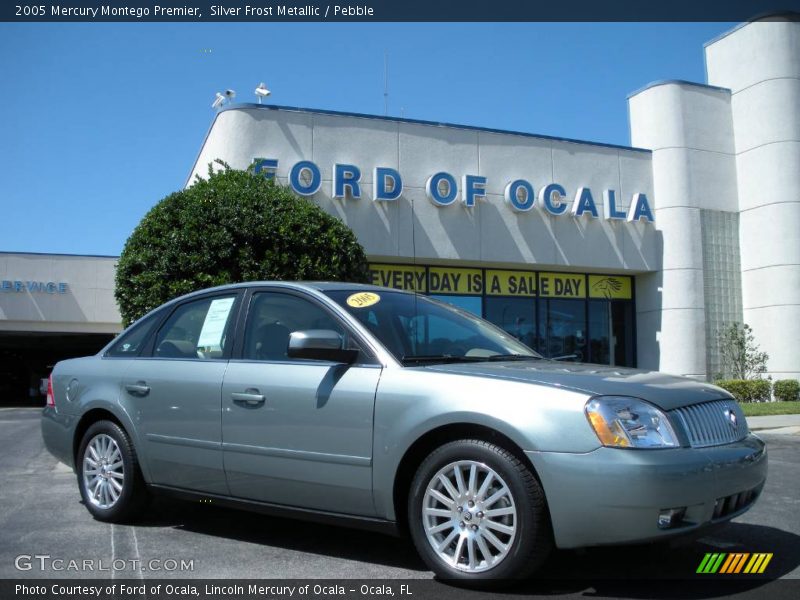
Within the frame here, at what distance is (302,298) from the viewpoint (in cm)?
477

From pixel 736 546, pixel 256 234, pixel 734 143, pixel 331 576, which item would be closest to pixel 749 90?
pixel 734 143

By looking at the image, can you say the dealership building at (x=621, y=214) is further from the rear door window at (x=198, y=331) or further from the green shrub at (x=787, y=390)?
the rear door window at (x=198, y=331)

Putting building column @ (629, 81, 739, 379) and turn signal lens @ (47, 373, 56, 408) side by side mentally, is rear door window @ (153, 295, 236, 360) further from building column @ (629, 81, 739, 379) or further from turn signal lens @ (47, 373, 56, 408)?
building column @ (629, 81, 739, 379)

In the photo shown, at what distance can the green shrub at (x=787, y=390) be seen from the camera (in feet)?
64.8

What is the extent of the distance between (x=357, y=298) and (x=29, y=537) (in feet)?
8.53

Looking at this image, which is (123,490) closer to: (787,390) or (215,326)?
(215,326)

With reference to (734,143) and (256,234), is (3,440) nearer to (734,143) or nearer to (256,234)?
(256,234)

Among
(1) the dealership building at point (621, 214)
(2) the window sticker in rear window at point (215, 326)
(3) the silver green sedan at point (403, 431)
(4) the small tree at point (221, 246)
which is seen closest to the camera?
(3) the silver green sedan at point (403, 431)

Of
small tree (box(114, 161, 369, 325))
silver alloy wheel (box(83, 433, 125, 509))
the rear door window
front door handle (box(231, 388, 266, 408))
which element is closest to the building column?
small tree (box(114, 161, 369, 325))

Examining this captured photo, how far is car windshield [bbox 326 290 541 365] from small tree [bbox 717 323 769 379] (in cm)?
1733

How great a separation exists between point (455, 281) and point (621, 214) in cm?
481

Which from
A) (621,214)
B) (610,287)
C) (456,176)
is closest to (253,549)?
(456,176)

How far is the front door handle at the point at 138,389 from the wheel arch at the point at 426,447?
2029 mm

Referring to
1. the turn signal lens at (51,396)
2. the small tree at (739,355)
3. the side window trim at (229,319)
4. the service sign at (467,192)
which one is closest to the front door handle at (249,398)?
the side window trim at (229,319)
